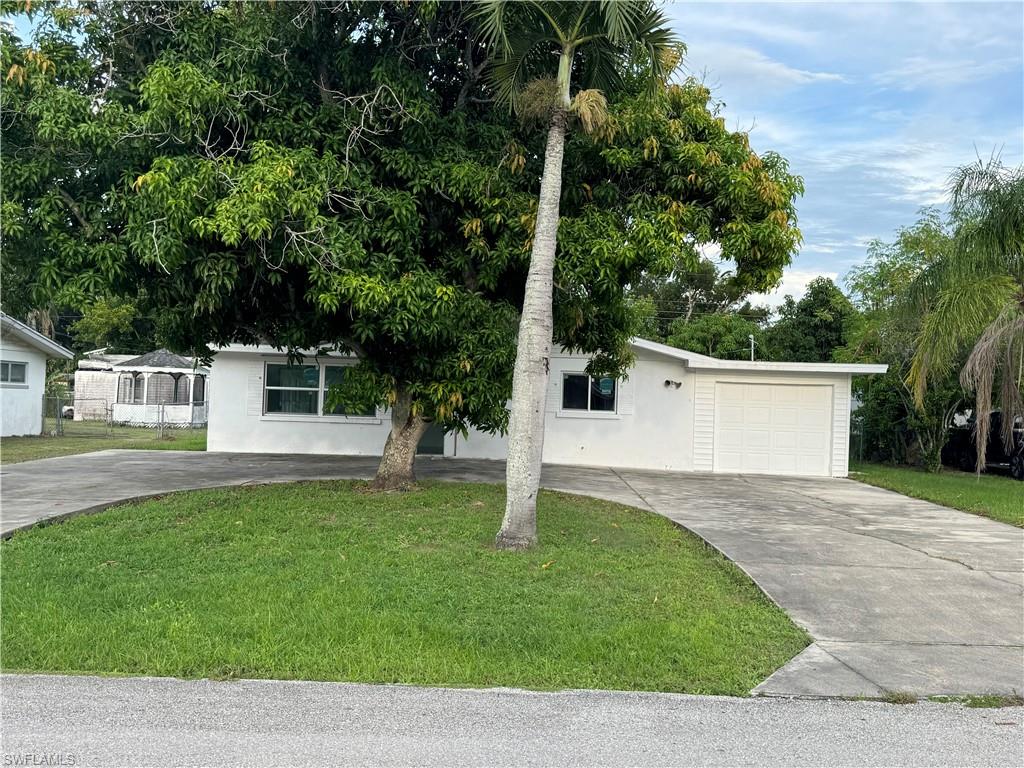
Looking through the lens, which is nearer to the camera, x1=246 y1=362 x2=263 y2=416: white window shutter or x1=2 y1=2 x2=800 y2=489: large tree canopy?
x1=2 y1=2 x2=800 y2=489: large tree canopy

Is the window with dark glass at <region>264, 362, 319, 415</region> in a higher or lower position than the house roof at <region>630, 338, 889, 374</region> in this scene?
lower

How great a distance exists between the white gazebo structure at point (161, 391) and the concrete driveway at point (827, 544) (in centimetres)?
1244

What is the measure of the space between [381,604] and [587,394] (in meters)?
12.6

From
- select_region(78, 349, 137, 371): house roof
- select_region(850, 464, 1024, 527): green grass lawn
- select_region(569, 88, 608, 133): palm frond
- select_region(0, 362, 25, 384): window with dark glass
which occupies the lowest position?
select_region(850, 464, 1024, 527): green grass lawn

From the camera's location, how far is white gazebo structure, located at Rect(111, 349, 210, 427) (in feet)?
98.9

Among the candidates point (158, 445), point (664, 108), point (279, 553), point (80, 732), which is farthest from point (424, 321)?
point (158, 445)

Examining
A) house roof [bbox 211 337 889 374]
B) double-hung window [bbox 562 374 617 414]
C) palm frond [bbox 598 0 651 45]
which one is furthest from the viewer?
double-hung window [bbox 562 374 617 414]

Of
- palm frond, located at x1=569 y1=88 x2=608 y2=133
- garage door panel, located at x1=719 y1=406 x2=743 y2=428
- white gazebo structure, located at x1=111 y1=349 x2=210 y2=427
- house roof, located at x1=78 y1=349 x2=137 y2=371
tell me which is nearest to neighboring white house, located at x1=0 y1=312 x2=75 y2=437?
white gazebo structure, located at x1=111 y1=349 x2=210 y2=427

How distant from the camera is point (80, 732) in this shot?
4195mm

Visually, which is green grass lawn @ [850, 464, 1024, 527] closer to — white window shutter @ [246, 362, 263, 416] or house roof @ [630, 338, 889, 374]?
house roof @ [630, 338, 889, 374]

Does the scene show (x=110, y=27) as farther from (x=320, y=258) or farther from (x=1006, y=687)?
(x=1006, y=687)

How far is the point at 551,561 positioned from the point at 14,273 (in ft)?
25.9

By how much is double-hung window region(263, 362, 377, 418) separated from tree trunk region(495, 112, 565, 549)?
11.0 m

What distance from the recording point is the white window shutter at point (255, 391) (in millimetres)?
18922
